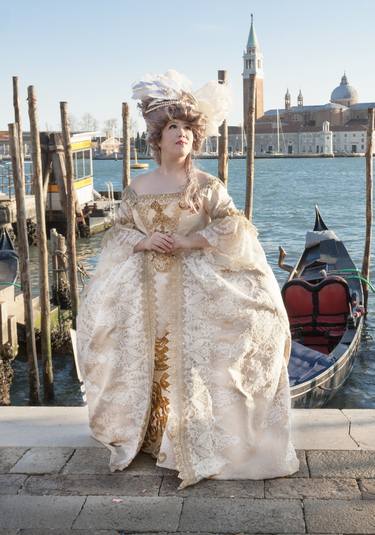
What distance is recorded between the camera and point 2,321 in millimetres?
6746

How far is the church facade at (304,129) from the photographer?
286 ft

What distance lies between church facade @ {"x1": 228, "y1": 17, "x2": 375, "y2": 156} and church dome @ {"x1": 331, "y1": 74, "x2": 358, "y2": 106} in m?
2.62

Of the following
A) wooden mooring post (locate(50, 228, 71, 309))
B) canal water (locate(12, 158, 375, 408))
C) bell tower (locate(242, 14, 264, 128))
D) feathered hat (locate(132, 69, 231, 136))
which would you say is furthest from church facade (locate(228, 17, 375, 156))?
feathered hat (locate(132, 69, 231, 136))

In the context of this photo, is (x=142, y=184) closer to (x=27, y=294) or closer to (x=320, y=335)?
(x=27, y=294)

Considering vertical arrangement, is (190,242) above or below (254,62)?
below

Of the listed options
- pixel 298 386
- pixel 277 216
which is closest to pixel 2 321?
pixel 298 386

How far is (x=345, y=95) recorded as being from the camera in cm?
9688

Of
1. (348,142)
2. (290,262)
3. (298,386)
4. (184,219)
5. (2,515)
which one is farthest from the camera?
(348,142)

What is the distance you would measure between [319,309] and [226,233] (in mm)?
4290

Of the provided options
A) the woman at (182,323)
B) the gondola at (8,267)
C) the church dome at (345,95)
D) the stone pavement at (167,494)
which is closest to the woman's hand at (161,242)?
the woman at (182,323)

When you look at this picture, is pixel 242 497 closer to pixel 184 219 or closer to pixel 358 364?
pixel 184 219

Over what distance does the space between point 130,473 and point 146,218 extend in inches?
29.3

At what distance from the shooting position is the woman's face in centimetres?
234

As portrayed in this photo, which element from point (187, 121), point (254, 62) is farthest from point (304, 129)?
point (187, 121)
